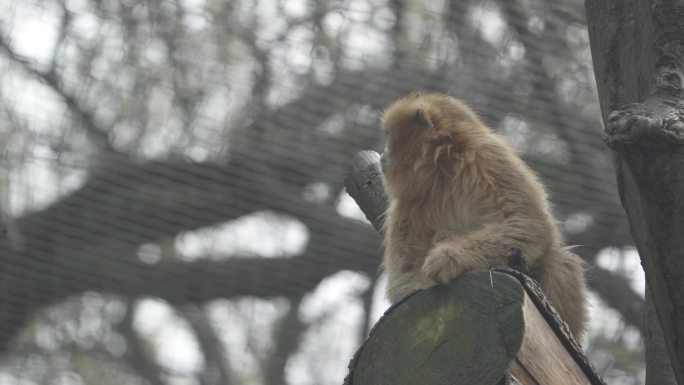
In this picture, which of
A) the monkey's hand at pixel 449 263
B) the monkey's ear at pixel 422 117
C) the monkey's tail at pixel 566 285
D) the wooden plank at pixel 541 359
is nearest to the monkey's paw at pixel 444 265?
the monkey's hand at pixel 449 263

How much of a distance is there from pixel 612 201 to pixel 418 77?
180cm

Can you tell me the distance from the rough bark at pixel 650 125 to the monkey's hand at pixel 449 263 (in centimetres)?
51

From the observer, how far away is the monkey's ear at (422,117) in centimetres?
443

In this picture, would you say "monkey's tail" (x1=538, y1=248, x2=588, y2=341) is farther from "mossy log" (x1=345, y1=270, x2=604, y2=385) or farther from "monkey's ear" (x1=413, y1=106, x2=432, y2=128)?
"mossy log" (x1=345, y1=270, x2=604, y2=385)

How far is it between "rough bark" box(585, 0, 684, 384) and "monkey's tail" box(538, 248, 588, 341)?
0.86 metres

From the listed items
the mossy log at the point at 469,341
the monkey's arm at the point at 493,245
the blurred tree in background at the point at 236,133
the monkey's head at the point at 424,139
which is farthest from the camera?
the blurred tree in background at the point at 236,133

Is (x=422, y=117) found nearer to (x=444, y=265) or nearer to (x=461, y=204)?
(x=461, y=204)

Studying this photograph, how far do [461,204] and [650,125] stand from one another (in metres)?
1.52

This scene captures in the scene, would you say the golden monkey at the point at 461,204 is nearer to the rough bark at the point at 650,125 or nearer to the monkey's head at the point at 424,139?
the monkey's head at the point at 424,139

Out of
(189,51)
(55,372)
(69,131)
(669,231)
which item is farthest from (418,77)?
(669,231)

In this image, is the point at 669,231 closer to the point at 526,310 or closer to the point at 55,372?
the point at 526,310

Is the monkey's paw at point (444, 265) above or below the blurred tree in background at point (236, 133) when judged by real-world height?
above

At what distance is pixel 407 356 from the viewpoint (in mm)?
2740

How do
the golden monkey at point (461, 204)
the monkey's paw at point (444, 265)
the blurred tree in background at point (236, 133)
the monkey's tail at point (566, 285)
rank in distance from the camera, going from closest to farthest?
1. the monkey's paw at point (444, 265)
2. the golden monkey at point (461, 204)
3. the monkey's tail at point (566, 285)
4. the blurred tree in background at point (236, 133)
